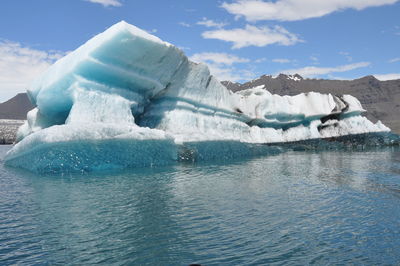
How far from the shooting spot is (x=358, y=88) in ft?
360

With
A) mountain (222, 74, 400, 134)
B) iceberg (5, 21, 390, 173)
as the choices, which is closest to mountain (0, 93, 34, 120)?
mountain (222, 74, 400, 134)

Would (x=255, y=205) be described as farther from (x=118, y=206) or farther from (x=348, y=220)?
(x=118, y=206)

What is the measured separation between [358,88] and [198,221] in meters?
116

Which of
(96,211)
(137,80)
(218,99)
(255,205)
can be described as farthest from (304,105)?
(96,211)

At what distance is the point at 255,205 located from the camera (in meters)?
7.46

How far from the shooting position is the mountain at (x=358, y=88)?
3738 inches

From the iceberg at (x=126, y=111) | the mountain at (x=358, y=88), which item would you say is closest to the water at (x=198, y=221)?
the iceberg at (x=126, y=111)

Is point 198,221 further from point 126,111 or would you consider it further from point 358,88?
point 358,88

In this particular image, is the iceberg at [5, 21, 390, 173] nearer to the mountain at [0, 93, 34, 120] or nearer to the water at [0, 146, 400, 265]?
the water at [0, 146, 400, 265]

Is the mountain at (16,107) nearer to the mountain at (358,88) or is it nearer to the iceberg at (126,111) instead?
the mountain at (358,88)

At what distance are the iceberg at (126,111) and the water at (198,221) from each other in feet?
5.66

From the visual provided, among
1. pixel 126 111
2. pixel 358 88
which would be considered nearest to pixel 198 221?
pixel 126 111

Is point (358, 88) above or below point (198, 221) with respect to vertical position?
above

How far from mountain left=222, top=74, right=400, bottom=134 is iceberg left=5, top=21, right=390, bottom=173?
7322cm
